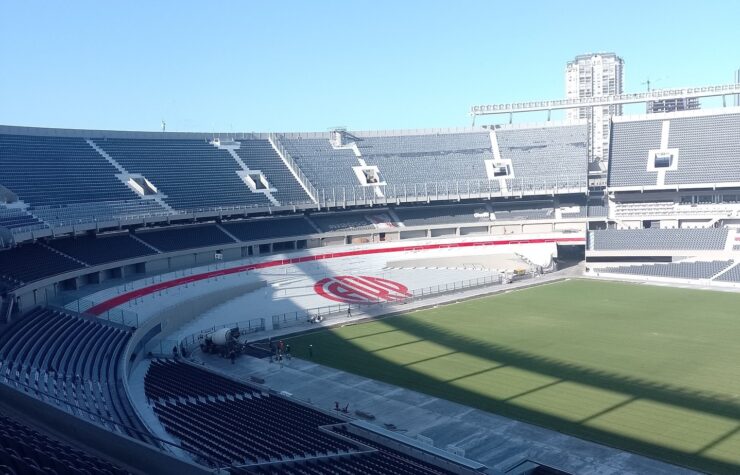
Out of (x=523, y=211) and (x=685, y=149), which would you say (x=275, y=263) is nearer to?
(x=523, y=211)

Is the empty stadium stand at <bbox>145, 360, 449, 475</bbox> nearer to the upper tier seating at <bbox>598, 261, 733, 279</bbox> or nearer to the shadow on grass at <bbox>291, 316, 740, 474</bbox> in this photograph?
the shadow on grass at <bbox>291, 316, 740, 474</bbox>

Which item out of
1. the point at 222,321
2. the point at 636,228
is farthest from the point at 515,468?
the point at 636,228

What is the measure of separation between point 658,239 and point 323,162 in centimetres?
2816

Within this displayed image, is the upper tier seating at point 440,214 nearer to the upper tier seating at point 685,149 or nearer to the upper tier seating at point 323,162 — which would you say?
the upper tier seating at point 323,162

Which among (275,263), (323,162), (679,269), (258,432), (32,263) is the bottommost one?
(258,432)

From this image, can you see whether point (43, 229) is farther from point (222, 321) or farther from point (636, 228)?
point (636, 228)

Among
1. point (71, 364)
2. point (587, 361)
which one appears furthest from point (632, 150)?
point (71, 364)

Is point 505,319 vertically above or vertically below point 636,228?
below

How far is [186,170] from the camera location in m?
48.3

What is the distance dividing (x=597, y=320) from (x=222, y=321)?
19.4 meters

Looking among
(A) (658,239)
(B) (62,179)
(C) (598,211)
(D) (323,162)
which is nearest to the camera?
(B) (62,179)

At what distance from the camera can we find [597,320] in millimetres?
32750

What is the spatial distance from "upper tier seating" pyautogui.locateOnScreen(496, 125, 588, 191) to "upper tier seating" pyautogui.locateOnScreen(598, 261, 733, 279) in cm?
1057

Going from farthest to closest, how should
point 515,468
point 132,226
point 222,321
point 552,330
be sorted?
point 132,226, point 222,321, point 552,330, point 515,468
